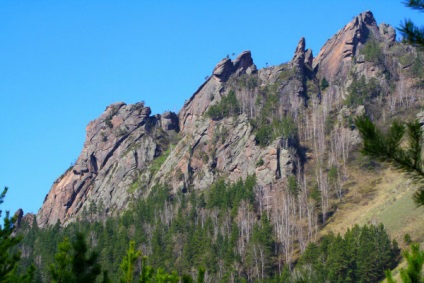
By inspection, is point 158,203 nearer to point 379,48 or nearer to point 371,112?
point 371,112

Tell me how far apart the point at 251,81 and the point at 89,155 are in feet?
161

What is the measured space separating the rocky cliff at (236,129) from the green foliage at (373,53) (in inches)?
32.1

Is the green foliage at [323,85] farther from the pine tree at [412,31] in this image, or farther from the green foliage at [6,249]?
the pine tree at [412,31]

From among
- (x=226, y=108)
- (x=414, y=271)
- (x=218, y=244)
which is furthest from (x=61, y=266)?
(x=226, y=108)

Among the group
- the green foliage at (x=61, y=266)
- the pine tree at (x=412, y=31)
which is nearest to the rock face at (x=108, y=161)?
the green foliage at (x=61, y=266)

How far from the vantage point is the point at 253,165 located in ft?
379

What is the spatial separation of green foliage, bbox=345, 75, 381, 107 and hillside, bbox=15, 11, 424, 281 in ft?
1.12

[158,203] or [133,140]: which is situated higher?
[133,140]

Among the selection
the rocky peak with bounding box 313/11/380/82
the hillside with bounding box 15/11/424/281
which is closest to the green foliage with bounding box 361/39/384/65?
the hillside with bounding box 15/11/424/281

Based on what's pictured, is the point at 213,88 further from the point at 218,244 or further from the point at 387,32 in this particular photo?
the point at 218,244

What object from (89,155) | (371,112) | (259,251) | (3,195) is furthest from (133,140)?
(3,195)

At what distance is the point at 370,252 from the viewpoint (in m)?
66.8

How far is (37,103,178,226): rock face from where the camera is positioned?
13950cm

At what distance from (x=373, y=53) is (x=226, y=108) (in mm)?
40955
